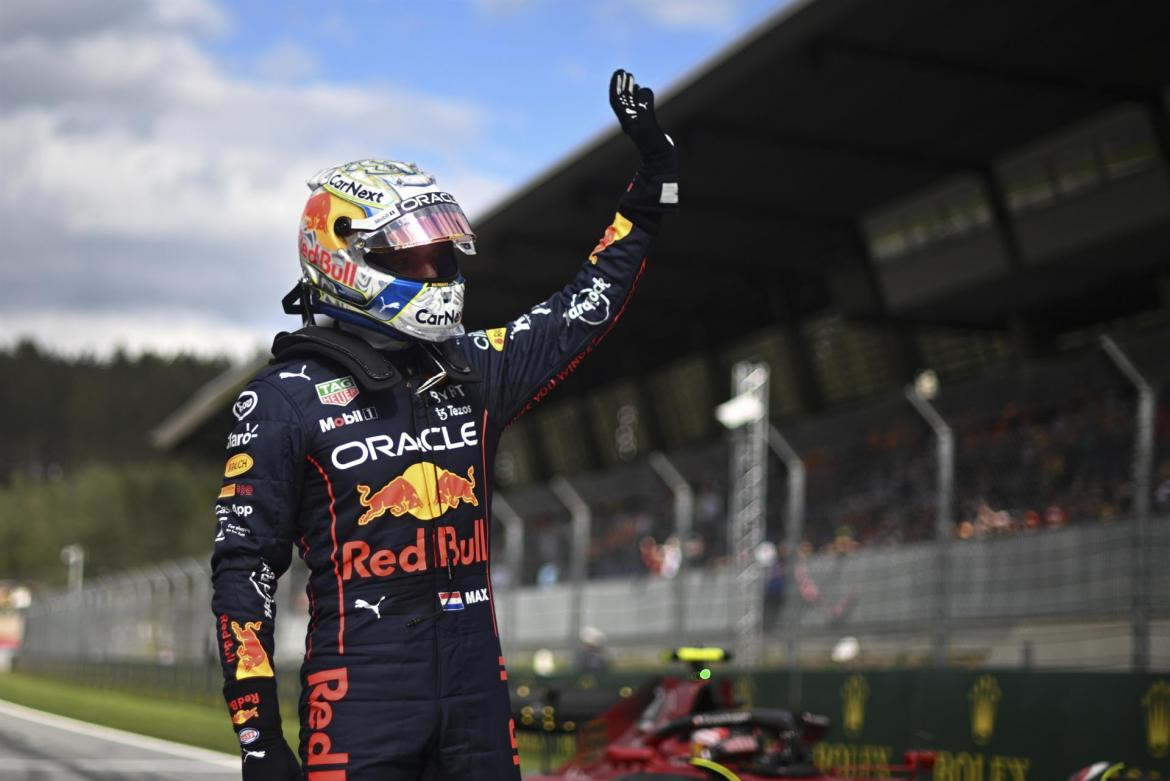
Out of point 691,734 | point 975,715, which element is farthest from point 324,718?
point 975,715

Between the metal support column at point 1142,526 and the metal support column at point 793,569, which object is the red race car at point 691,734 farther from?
the metal support column at point 793,569

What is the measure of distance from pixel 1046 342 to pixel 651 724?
21.3m

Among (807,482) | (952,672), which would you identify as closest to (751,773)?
(952,672)

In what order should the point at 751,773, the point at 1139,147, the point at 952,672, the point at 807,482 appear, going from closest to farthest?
A: the point at 751,773 → the point at 952,672 → the point at 807,482 → the point at 1139,147

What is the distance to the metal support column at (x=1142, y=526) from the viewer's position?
10.2 m

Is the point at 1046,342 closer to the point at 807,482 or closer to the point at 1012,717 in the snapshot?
the point at 807,482

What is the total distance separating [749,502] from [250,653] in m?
12.4

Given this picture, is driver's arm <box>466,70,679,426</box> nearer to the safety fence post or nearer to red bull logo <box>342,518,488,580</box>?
red bull logo <box>342,518,488,580</box>

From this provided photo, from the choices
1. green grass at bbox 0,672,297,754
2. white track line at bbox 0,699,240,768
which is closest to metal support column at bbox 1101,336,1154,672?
white track line at bbox 0,699,240,768

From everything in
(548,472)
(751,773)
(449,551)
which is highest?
(548,472)

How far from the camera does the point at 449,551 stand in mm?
3541

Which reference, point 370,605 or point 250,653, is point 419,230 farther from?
point 250,653

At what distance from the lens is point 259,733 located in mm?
3281

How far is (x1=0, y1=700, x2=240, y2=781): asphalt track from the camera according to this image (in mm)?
12398
